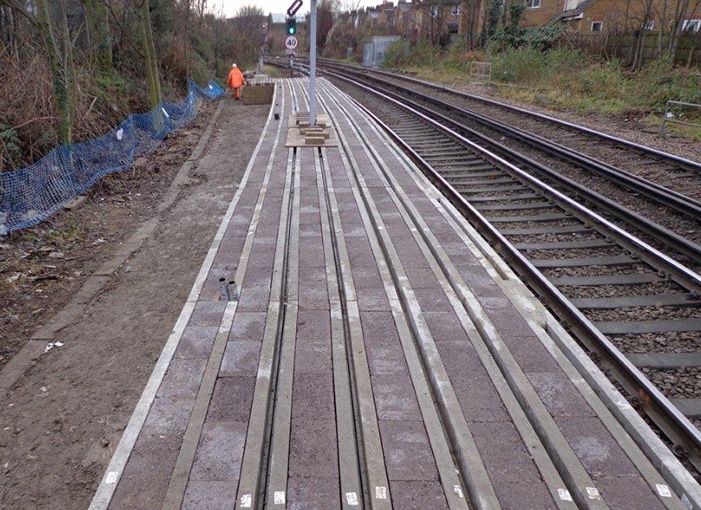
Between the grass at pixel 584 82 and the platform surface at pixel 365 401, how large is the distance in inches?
601

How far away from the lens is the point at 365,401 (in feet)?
11.7

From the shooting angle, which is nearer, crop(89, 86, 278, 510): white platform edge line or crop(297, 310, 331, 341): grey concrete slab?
crop(89, 86, 278, 510): white platform edge line

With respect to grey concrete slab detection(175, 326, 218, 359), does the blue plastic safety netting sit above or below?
above

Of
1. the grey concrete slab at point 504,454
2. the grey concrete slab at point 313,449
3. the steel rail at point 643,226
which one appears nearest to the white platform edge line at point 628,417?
the grey concrete slab at point 504,454

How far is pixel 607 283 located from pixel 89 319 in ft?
18.0

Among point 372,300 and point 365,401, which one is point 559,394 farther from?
point 372,300

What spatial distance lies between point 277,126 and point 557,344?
12081 millimetres

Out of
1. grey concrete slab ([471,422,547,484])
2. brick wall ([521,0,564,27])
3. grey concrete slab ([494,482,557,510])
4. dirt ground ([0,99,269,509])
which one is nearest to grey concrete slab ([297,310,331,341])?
dirt ground ([0,99,269,509])

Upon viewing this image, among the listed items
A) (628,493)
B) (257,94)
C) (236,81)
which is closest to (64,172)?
(628,493)

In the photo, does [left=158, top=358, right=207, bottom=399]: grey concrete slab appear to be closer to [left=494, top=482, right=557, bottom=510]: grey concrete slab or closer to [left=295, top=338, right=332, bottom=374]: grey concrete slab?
[left=295, top=338, right=332, bottom=374]: grey concrete slab

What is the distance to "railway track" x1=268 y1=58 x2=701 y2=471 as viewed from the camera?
3822mm

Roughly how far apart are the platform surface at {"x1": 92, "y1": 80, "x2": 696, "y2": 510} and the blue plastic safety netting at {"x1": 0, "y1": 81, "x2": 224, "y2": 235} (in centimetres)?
342

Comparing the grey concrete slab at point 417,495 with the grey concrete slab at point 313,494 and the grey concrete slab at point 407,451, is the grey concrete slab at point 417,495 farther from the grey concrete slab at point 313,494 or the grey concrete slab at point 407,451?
the grey concrete slab at point 313,494

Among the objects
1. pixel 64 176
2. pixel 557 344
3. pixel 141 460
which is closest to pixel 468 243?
pixel 557 344
